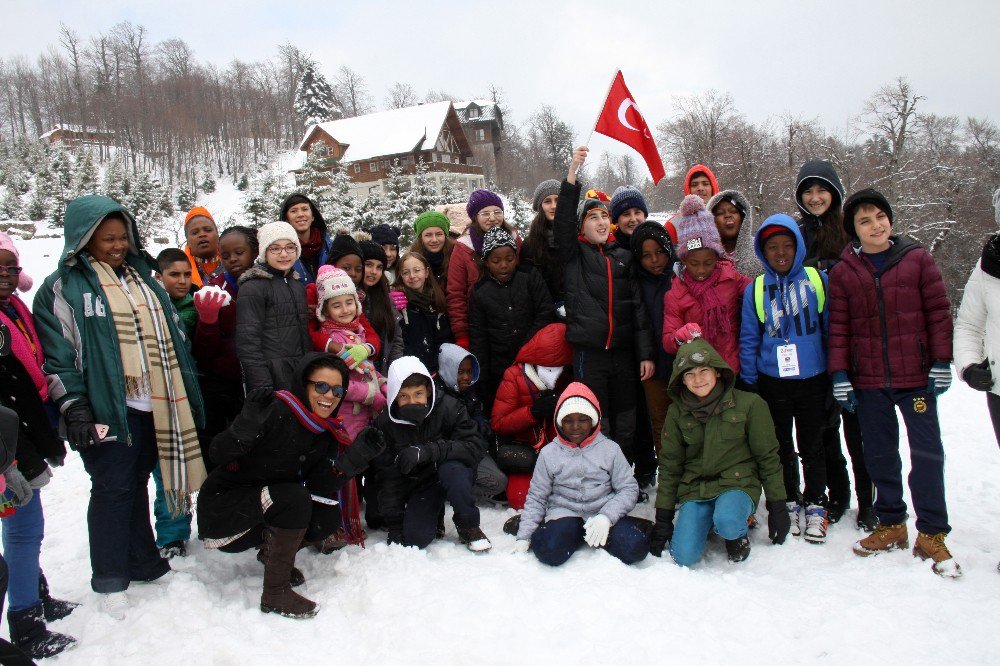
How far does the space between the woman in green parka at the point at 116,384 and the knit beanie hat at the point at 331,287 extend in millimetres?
1021

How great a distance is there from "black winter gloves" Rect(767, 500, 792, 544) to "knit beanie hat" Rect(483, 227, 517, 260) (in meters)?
2.76

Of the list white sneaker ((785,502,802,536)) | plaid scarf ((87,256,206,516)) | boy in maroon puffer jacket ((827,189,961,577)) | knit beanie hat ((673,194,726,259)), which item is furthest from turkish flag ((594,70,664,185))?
plaid scarf ((87,256,206,516))

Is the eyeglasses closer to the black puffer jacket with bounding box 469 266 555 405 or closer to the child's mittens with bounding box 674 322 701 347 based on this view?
the black puffer jacket with bounding box 469 266 555 405

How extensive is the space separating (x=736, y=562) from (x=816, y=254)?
2468mm

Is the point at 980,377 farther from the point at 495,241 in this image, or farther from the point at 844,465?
the point at 495,241

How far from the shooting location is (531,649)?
283 centimetres

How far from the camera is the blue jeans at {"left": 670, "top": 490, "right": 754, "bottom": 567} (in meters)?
3.79

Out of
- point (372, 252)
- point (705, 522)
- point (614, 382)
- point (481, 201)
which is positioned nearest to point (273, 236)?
point (372, 252)

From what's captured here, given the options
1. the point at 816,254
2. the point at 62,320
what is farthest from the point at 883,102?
the point at 62,320

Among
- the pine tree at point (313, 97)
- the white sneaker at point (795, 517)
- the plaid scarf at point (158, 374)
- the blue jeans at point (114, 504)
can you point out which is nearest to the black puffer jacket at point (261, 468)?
the plaid scarf at point (158, 374)

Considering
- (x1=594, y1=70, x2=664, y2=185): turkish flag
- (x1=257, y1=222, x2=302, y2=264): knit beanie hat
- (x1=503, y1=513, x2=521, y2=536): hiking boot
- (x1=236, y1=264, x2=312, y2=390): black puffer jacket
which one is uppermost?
(x1=594, y1=70, x2=664, y2=185): turkish flag

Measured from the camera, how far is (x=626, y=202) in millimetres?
5359

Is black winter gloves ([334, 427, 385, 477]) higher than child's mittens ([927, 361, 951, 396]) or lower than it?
lower

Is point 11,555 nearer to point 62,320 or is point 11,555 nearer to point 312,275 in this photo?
point 62,320
